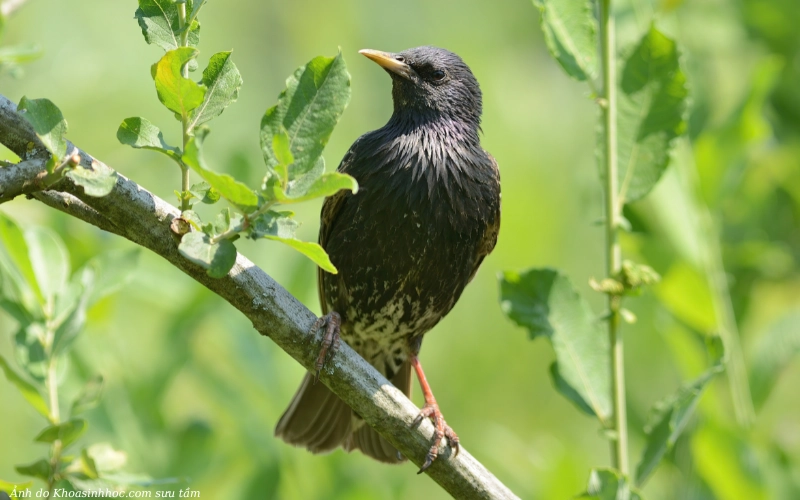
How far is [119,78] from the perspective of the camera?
648 centimetres

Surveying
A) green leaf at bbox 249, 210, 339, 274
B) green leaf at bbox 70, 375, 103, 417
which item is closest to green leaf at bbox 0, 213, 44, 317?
green leaf at bbox 70, 375, 103, 417

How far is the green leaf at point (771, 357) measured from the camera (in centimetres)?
350

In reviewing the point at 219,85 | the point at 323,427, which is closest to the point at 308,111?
the point at 219,85

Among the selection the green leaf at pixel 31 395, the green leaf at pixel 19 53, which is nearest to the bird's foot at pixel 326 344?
the green leaf at pixel 31 395

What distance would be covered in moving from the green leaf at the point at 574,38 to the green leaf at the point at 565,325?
2.20 ft

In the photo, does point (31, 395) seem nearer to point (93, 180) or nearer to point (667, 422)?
point (93, 180)

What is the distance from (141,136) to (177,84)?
0.17 meters

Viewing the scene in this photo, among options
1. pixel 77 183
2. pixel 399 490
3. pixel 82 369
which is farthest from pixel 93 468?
pixel 399 490

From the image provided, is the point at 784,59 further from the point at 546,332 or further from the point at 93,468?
the point at 93,468

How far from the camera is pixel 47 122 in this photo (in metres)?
1.98

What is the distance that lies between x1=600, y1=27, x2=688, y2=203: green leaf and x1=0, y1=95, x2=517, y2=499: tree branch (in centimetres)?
101

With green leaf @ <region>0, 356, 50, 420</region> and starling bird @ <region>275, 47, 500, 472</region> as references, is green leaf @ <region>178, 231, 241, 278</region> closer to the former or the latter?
green leaf @ <region>0, 356, 50, 420</region>

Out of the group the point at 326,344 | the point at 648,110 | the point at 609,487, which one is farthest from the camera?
the point at 648,110

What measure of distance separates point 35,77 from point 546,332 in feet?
9.90
